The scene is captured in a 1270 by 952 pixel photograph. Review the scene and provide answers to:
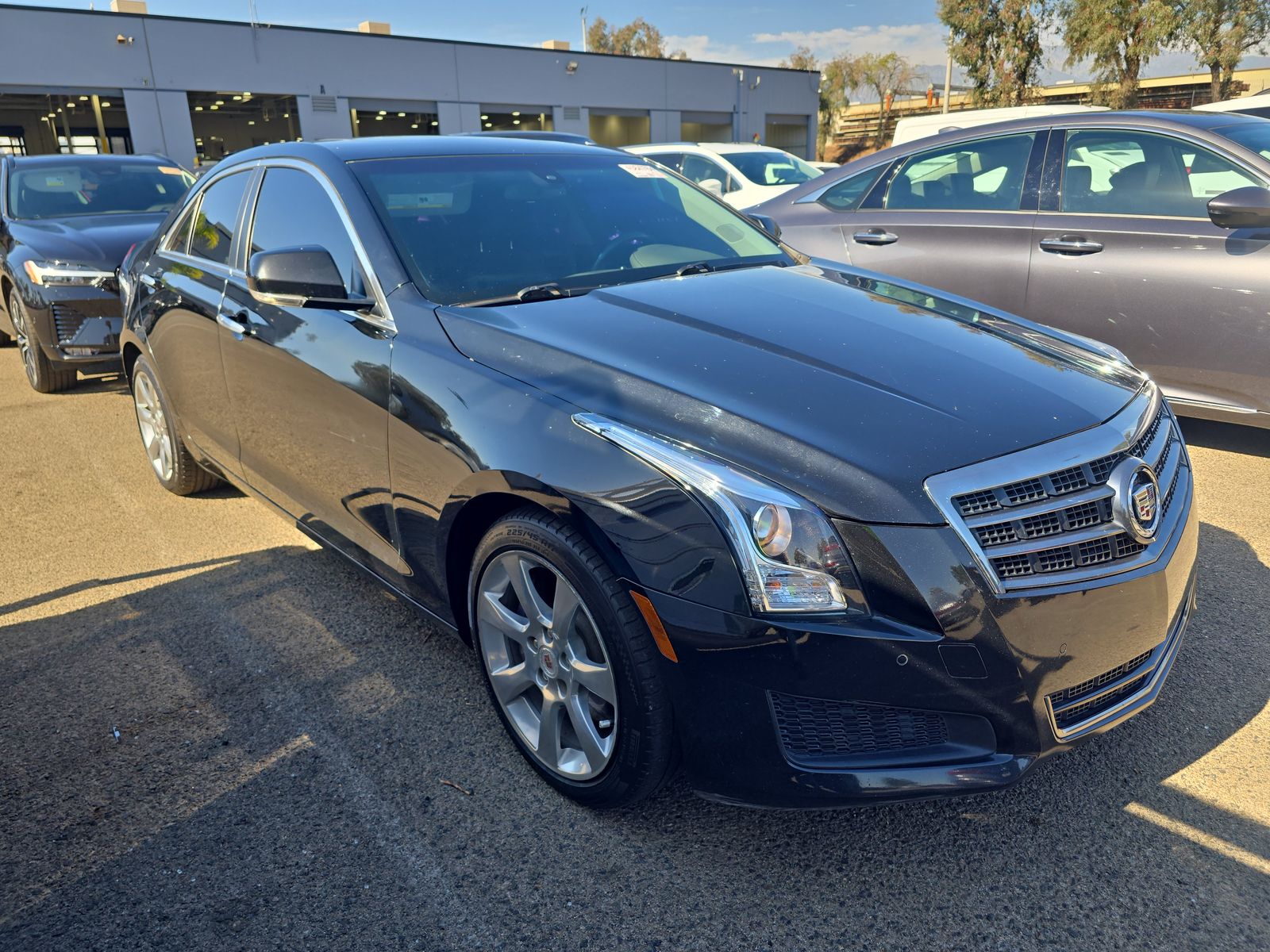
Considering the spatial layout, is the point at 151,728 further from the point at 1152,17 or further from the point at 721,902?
the point at 1152,17

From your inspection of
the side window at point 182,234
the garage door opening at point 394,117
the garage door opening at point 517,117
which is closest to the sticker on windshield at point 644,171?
the side window at point 182,234

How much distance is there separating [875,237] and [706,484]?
4117 millimetres

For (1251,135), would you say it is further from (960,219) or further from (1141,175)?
(960,219)

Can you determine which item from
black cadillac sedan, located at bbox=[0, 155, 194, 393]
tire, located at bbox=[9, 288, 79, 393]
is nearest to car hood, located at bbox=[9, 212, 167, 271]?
black cadillac sedan, located at bbox=[0, 155, 194, 393]

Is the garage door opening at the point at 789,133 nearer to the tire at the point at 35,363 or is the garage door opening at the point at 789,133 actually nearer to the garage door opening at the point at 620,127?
the garage door opening at the point at 620,127

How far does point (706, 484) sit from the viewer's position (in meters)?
2.08

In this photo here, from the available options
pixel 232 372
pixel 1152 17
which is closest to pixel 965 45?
pixel 1152 17

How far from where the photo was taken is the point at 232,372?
3.76 metres

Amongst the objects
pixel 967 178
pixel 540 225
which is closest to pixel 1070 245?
pixel 967 178

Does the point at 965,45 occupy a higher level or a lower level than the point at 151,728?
higher

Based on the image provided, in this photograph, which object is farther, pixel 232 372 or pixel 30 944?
pixel 232 372

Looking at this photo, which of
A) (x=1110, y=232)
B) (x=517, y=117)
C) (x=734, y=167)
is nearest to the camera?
(x=1110, y=232)

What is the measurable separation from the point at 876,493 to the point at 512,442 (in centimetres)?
90

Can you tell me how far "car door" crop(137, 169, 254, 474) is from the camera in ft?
12.9
